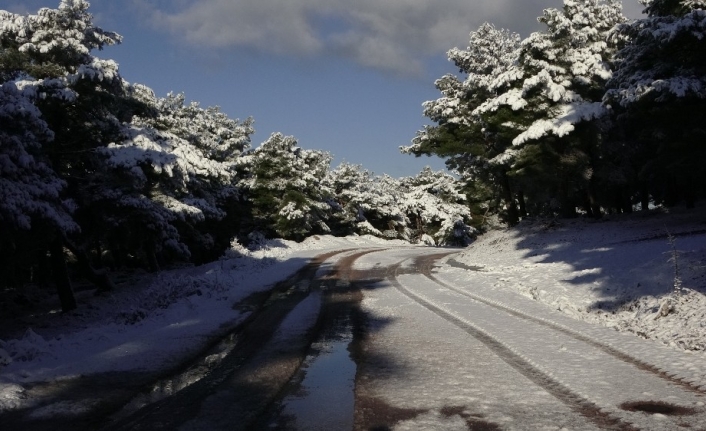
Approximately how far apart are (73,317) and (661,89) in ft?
66.0

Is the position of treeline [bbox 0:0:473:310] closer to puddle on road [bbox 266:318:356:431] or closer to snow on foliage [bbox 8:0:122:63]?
snow on foliage [bbox 8:0:122:63]

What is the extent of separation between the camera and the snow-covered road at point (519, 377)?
16.9ft

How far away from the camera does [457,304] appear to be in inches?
492

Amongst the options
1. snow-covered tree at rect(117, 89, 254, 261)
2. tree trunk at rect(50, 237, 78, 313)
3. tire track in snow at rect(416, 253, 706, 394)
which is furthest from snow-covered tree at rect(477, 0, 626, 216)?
tree trunk at rect(50, 237, 78, 313)

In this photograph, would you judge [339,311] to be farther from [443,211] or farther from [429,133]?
[443,211]

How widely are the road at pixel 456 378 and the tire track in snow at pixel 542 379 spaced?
0.05 feet

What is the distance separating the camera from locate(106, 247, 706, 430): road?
5219 millimetres

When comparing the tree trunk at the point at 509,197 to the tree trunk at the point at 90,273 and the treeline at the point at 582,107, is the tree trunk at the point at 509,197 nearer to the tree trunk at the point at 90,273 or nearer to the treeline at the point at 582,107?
the treeline at the point at 582,107

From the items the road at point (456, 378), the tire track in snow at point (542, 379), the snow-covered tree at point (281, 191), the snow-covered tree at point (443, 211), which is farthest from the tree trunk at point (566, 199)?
the snow-covered tree at point (443, 211)

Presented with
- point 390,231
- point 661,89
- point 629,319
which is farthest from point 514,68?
point 390,231

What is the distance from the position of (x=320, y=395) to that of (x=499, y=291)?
9.00 metres

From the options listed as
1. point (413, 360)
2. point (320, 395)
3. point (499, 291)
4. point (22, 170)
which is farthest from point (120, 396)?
point (22, 170)

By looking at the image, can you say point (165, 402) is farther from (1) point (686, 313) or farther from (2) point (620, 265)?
(2) point (620, 265)

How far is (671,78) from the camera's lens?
15.7 meters
